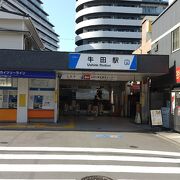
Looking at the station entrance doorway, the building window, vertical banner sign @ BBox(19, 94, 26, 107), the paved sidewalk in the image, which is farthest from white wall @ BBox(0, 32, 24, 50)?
the paved sidewalk

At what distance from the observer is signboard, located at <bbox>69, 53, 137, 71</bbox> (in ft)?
78.5

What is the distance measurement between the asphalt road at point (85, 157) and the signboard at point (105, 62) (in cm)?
624

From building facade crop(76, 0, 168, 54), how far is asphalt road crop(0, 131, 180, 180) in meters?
83.0

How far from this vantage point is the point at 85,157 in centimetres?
1255

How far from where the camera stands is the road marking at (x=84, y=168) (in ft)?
34.2

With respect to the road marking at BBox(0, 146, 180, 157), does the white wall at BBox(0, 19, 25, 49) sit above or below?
above

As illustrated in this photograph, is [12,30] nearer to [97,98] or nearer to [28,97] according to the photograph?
[28,97]

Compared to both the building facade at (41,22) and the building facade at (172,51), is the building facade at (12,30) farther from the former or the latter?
the building facade at (41,22)

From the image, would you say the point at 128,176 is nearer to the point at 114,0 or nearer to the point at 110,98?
the point at 110,98

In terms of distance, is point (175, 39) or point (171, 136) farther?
point (175, 39)

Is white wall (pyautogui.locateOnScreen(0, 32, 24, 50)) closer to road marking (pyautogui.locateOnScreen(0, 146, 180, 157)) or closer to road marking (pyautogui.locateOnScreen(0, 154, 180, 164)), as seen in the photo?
road marking (pyautogui.locateOnScreen(0, 146, 180, 157))

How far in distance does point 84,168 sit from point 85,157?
1820 millimetres

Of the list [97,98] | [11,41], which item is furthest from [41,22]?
[11,41]

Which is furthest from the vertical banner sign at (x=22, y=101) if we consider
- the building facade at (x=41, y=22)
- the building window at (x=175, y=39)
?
the building facade at (x=41, y=22)
